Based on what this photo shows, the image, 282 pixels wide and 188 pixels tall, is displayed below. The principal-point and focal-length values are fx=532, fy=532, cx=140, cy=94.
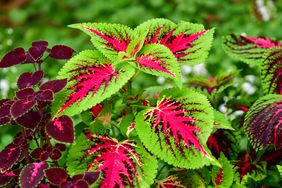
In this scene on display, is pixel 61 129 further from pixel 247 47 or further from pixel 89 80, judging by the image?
pixel 247 47

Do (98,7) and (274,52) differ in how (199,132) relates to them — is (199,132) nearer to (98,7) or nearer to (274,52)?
(274,52)

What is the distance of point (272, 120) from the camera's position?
1036mm

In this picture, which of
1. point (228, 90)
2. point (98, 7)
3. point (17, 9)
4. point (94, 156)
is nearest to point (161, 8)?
point (98, 7)

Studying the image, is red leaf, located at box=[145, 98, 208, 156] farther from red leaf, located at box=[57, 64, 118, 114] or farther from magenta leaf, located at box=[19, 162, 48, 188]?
magenta leaf, located at box=[19, 162, 48, 188]

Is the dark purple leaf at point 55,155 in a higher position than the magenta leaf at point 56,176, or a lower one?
higher

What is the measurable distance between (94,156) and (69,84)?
142 mm

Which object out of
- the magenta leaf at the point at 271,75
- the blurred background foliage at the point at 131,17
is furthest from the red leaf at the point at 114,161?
the blurred background foliage at the point at 131,17

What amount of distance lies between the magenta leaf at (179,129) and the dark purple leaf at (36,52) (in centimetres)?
24

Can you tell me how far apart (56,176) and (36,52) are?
0.94ft

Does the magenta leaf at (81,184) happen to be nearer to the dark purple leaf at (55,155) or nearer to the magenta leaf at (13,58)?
the dark purple leaf at (55,155)

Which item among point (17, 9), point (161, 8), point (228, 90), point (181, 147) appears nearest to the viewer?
point (181, 147)

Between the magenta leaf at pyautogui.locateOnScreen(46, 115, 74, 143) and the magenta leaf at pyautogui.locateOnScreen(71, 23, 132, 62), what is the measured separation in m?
0.16

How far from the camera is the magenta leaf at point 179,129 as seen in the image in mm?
920

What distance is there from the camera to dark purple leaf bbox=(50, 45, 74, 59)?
109 centimetres
